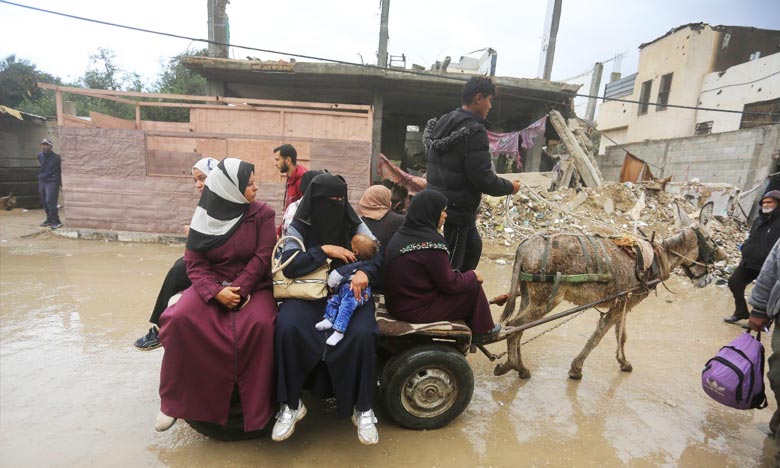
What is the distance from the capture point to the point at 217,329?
2.32 meters

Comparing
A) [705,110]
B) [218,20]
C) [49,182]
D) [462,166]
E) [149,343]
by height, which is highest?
[218,20]

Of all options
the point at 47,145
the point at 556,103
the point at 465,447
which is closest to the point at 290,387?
the point at 465,447

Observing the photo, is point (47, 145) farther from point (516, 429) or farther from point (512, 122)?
point (512, 122)

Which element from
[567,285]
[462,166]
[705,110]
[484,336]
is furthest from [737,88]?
[484,336]

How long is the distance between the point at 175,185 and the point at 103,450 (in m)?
7.22

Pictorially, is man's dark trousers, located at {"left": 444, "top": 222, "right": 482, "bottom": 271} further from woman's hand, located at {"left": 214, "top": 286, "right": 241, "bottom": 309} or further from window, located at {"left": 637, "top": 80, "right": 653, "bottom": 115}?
window, located at {"left": 637, "top": 80, "right": 653, "bottom": 115}

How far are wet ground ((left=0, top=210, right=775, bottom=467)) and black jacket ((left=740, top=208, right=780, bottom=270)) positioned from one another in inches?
42.7

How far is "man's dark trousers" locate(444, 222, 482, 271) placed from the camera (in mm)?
3463

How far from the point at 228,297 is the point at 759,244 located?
21.1 feet

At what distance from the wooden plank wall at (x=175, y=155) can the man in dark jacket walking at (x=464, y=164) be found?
214 inches

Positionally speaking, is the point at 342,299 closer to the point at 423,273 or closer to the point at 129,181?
the point at 423,273

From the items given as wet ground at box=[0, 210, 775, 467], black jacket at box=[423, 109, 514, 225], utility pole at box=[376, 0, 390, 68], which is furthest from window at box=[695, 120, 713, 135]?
black jacket at box=[423, 109, 514, 225]

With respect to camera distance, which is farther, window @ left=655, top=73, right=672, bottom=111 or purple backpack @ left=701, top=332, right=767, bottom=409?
window @ left=655, top=73, right=672, bottom=111

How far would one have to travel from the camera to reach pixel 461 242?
11.4ft
